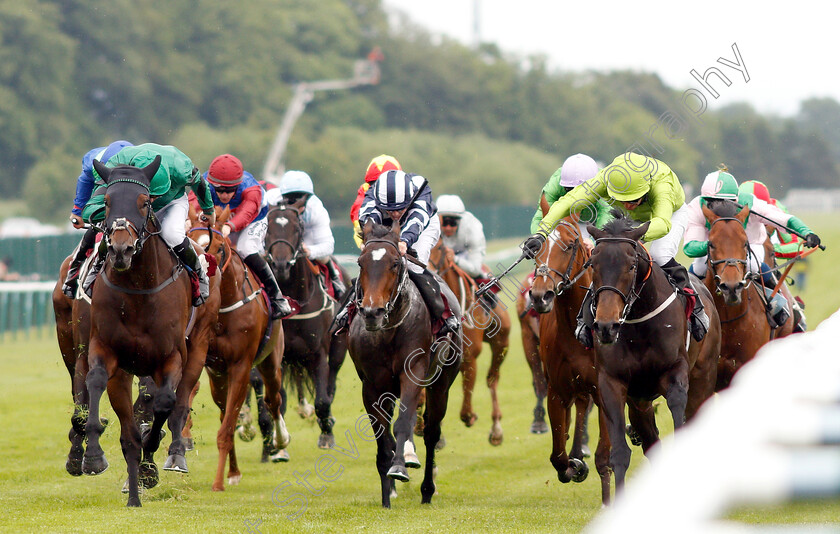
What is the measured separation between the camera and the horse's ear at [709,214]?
8.39 m

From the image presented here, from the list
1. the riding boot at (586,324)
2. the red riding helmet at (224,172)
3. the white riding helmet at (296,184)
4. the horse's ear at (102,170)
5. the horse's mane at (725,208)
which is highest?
the white riding helmet at (296,184)

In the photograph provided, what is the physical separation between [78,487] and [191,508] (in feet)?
5.33

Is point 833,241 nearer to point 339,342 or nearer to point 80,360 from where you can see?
point 339,342

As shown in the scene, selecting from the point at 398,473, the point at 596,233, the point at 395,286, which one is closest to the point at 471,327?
the point at 395,286

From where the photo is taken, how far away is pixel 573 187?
8.12m

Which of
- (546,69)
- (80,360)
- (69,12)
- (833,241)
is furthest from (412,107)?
(80,360)

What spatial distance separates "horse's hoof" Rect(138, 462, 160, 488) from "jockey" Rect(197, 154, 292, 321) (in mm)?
1851

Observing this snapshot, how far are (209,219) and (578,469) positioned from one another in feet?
10.2

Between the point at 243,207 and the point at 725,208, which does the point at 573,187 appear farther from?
the point at 243,207

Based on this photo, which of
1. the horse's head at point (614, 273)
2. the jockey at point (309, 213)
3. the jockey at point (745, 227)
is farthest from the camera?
the jockey at point (309, 213)

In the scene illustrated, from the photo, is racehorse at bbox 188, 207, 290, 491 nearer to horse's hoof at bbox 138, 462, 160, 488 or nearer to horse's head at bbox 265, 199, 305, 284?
horse's head at bbox 265, 199, 305, 284

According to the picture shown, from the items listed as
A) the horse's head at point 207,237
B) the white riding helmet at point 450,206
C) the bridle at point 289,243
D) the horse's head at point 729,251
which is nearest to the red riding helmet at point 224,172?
the horse's head at point 207,237

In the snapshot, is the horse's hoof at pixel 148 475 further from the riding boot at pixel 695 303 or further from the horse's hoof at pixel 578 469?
the riding boot at pixel 695 303

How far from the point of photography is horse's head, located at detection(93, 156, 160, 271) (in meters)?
6.40
